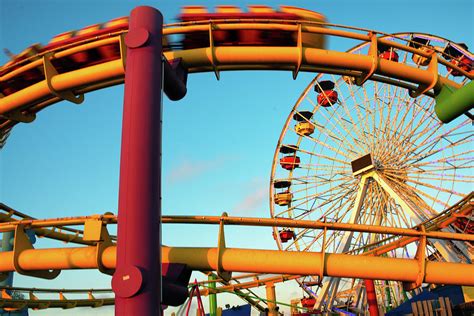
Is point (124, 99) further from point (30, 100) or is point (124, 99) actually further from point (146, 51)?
point (30, 100)

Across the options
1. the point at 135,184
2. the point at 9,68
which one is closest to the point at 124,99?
the point at 135,184

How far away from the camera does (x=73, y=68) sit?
381 inches

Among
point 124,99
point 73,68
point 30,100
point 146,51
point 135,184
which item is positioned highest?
point 73,68

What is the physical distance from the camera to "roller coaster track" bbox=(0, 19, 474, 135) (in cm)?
866

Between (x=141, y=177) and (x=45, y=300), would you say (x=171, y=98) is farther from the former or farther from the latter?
(x=45, y=300)

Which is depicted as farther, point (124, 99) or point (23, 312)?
point (23, 312)

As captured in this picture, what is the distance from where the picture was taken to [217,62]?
8.79 metres

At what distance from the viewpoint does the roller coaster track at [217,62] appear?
8.66 meters

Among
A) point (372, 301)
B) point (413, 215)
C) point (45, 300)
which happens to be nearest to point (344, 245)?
point (372, 301)

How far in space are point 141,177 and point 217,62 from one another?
3.28 metres

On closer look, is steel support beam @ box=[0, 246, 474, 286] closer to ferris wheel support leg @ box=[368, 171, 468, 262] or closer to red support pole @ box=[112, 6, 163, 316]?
red support pole @ box=[112, 6, 163, 316]

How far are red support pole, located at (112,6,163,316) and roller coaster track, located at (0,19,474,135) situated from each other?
138cm

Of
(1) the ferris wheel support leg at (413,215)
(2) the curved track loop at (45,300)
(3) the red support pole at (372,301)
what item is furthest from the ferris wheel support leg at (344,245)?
(2) the curved track loop at (45,300)

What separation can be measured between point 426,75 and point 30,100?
304 inches
